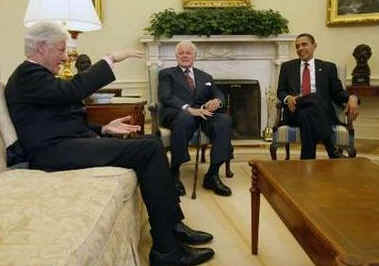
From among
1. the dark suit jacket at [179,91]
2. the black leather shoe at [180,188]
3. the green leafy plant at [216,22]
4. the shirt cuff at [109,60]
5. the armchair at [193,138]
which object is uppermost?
the green leafy plant at [216,22]

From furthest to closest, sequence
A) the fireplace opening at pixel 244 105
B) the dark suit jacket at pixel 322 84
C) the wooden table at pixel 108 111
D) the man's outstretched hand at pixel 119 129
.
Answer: the fireplace opening at pixel 244 105
the dark suit jacket at pixel 322 84
the wooden table at pixel 108 111
the man's outstretched hand at pixel 119 129

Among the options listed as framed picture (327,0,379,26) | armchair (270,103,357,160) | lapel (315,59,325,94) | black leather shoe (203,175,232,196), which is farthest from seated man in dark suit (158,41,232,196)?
framed picture (327,0,379,26)

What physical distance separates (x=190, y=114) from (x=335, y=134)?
1.13 meters

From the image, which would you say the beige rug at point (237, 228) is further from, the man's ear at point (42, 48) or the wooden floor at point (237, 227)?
the man's ear at point (42, 48)

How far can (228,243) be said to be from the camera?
2234 mm

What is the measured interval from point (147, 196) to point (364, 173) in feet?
3.38

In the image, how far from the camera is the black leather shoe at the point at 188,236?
84.7 inches

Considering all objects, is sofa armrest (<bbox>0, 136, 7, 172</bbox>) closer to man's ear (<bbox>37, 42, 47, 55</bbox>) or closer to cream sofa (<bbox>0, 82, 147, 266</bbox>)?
cream sofa (<bbox>0, 82, 147, 266</bbox>)

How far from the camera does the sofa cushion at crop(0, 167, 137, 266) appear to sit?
1.08 m

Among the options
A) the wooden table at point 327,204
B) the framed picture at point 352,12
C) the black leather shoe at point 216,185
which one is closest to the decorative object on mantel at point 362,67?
the framed picture at point 352,12

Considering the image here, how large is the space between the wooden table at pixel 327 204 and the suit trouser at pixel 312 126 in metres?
0.99

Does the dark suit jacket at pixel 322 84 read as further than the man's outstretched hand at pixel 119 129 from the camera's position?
Yes

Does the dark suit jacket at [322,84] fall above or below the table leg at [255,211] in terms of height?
above

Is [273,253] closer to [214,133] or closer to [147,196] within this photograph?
[147,196]
